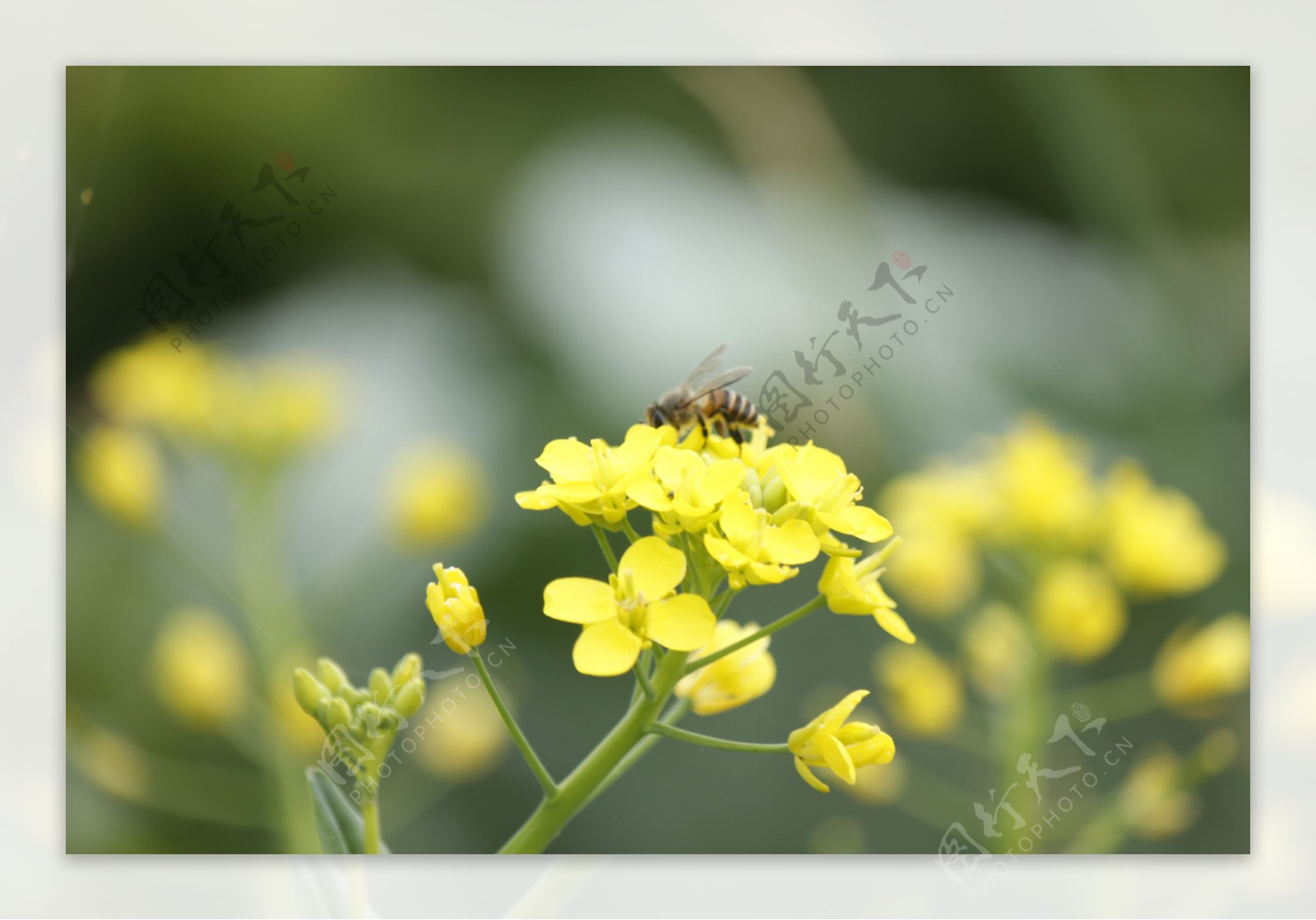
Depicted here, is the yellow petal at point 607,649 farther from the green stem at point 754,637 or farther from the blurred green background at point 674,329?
the blurred green background at point 674,329

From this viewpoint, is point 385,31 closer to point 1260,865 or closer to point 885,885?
point 885,885

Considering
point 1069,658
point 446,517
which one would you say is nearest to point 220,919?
point 446,517

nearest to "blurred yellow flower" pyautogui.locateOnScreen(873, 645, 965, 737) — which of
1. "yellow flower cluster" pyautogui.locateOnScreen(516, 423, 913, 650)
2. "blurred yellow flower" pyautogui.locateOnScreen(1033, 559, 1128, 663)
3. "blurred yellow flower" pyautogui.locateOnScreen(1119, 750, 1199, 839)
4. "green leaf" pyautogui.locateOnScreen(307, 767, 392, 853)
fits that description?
"blurred yellow flower" pyautogui.locateOnScreen(1033, 559, 1128, 663)


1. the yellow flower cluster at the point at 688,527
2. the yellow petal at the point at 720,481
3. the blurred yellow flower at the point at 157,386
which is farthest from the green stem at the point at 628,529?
the blurred yellow flower at the point at 157,386

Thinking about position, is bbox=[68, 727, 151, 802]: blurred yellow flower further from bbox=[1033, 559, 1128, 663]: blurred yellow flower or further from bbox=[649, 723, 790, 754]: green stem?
bbox=[1033, 559, 1128, 663]: blurred yellow flower

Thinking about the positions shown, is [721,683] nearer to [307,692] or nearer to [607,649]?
[607,649]

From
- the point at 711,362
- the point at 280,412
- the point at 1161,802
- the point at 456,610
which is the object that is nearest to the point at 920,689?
the point at 1161,802
